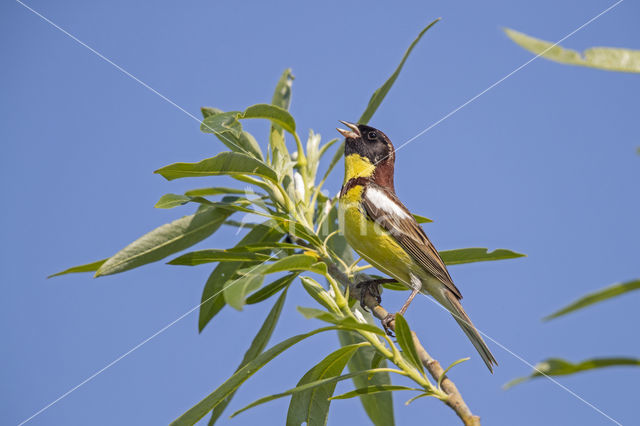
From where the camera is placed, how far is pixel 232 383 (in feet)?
8.17

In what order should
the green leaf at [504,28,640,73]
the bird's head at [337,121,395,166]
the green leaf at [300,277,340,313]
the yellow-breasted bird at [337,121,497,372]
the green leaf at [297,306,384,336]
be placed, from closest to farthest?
the green leaf at [504,28,640,73] → the green leaf at [297,306,384,336] → the green leaf at [300,277,340,313] → the yellow-breasted bird at [337,121,497,372] → the bird's head at [337,121,395,166]

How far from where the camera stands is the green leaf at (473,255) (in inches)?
125

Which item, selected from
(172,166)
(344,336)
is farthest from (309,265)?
(344,336)

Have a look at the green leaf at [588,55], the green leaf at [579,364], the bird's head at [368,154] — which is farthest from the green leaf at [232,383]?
the bird's head at [368,154]

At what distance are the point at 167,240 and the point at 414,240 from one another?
5.61 feet

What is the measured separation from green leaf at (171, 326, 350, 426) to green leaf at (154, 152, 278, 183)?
95 cm

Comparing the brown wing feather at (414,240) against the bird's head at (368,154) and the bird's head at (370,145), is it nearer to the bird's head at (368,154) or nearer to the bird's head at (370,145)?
the bird's head at (368,154)

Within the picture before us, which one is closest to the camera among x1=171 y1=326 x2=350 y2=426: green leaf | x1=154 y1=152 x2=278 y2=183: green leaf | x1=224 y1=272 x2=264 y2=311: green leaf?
x1=224 y1=272 x2=264 y2=311: green leaf

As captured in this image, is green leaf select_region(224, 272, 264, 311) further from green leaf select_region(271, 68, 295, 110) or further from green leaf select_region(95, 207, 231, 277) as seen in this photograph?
green leaf select_region(271, 68, 295, 110)

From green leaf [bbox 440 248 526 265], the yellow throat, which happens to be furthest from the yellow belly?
the yellow throat

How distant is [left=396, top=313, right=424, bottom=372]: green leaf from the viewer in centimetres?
234

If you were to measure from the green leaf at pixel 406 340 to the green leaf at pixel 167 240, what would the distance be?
4.63ft

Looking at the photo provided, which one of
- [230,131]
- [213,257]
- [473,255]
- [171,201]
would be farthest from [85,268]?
[473,255]

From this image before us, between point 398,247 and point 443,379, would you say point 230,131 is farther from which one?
point 443,379
